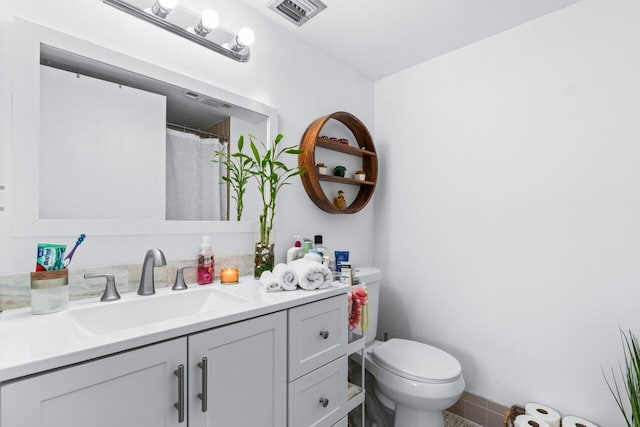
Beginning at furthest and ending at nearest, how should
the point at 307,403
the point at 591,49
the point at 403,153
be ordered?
1. the point at 403,153
2. the point at 591,49
3. the point at 307,403

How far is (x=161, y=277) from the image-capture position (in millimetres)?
1141

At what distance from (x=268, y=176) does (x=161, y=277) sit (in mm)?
645

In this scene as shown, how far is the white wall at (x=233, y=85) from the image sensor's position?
89 centimetres

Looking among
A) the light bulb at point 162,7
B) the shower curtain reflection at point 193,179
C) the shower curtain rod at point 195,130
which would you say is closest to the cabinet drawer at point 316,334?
the shower curtain reflection at point 193,179

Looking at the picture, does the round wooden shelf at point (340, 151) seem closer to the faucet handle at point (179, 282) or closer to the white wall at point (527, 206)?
the white wall at point (527, 206)

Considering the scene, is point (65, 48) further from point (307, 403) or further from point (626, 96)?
point (626, 96)

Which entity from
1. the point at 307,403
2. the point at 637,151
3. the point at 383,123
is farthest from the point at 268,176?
the point at 637,151

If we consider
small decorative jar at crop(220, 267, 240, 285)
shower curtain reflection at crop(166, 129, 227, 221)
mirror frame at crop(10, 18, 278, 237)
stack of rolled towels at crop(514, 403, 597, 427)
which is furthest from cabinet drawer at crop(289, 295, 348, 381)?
stack of rolled towels at crop(514, 403, 597, 427)

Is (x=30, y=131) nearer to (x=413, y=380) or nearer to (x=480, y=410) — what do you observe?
(x=413, y=380)

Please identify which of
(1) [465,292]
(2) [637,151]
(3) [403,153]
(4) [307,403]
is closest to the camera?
(4) [307,403]

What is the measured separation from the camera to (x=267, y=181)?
4.92ft

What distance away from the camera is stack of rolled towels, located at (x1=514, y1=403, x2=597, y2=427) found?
1.32 meters

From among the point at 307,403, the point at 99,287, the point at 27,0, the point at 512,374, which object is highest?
the point at 27,0

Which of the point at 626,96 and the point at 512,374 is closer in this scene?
the point at 626,96
